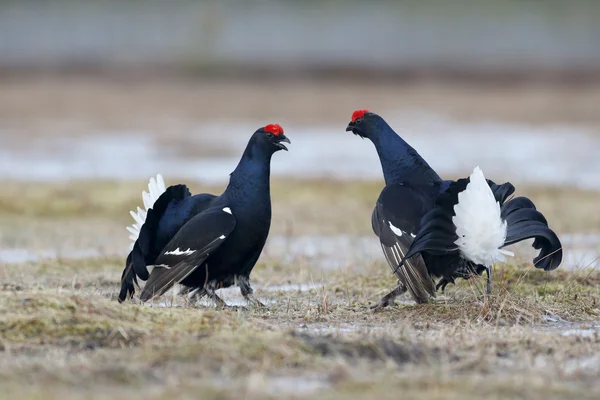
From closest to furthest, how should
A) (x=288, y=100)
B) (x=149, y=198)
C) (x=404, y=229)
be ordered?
(x=404, y=229), (x=149, y=198), (x=288, y=100)

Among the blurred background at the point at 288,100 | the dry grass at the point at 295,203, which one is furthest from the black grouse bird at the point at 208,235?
the dry grass at the point at 295,203

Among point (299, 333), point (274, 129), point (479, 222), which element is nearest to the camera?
point (299, 333)

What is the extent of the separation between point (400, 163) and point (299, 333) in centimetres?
223

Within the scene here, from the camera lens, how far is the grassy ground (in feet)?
14.3

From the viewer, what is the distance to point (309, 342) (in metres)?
5.04

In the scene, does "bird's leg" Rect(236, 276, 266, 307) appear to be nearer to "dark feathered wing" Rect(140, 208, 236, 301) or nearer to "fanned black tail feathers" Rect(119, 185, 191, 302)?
"dark feathered wing" Rect(140, 208, 236, 301)

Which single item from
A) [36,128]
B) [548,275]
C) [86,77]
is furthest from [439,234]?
[86,77]

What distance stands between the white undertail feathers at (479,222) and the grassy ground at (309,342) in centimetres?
31

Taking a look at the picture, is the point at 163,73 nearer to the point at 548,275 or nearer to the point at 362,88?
the point at 362,88

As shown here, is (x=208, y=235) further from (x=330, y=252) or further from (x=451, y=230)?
(x=330, y=252)

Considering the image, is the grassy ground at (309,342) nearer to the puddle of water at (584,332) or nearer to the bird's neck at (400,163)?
the puddle of water at (584,332)

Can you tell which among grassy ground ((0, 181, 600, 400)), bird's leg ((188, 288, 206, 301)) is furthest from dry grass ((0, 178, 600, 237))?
bird's leg ((188, 288, 206, 301))

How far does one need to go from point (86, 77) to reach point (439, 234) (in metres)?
32.3

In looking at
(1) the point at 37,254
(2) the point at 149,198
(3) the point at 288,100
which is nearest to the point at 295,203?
(1) the point at 37,254
